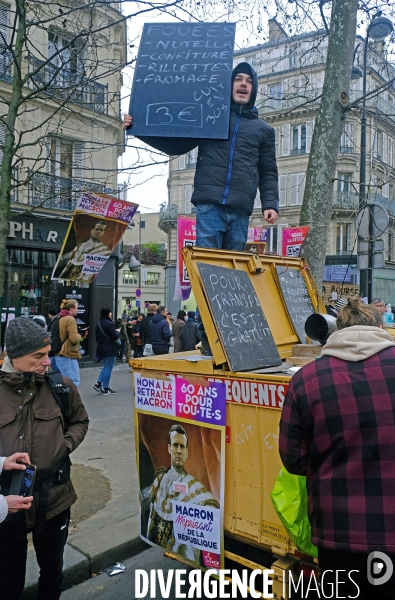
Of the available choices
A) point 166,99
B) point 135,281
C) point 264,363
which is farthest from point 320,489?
point 135,281

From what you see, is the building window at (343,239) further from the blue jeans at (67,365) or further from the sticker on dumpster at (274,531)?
the sticker on dumpster at (274,531)

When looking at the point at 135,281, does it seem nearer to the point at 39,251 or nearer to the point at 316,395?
the point at 39,251

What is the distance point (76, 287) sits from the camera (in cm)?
1435

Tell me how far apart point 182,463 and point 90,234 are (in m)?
7.65

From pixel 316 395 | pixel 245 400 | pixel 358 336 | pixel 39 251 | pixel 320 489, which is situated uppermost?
pixel 39 251

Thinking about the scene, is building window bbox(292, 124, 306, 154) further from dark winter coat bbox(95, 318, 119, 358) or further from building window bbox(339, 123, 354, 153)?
dark winter coat bbox(95, 318, 119, 358)

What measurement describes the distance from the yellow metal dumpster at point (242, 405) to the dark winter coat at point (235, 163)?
26.4 inches

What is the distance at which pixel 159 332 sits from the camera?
1185 cm

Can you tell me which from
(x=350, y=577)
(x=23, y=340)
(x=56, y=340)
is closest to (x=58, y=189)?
(x=56, y=340)

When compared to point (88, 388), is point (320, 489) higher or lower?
higher

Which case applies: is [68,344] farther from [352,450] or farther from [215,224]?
[352,450]

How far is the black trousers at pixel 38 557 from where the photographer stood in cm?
260

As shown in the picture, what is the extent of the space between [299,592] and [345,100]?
208 inches

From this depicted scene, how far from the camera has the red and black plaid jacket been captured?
1966mm
